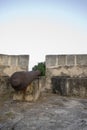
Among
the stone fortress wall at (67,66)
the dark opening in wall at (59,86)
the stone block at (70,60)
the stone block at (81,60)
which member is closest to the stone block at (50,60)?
the stone fortress wall at (67,66)

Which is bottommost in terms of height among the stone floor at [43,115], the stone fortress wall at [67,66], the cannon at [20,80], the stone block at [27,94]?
the stone floor at [43,115]

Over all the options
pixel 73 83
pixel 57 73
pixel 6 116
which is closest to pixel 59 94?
pixel 73 83

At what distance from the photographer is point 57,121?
4094 mm

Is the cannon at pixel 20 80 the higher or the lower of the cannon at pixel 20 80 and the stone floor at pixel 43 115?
the higher

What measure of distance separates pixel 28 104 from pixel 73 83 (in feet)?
7.26

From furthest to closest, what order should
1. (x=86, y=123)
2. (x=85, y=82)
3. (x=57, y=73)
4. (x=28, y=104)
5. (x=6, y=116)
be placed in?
(x=57, y=73) → (x=85, y=82) → (x=28, y=104) → (x=6, y=116) → (x=86, y=123)

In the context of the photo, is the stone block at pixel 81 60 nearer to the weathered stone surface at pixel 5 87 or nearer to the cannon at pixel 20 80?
the weathered stone surface at pixel 5 87

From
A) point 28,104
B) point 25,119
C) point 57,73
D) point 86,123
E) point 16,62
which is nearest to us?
point 86,123

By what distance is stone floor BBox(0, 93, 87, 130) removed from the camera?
12.6 ft

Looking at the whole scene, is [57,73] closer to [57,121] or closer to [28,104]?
[28,104]

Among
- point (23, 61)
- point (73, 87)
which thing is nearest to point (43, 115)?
point (73, 87)

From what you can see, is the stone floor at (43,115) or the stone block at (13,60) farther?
the stone block at (13,60)

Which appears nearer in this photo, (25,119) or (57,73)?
(25,119)

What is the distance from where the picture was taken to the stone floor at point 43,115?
3.85 m
